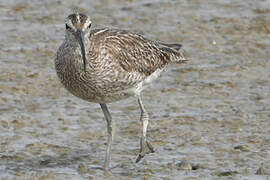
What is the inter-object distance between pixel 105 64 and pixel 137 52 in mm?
979

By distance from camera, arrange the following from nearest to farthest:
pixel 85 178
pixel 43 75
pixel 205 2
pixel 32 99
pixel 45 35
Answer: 1. pixel 85 178
2. pixel 32 99
3. pixel 43 75
4. pixel 45 35
5. pixel 205 2

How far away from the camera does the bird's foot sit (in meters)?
9.94

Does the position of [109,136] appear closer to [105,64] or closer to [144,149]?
[144,149]

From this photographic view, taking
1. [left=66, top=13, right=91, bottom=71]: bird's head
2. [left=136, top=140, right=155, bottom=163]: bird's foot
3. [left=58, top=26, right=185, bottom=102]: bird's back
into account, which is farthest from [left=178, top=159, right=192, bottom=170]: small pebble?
[left=66, top=13, right=91, bottom=71]: bird's head

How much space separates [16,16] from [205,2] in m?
3.77

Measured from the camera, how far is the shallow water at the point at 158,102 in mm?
9781

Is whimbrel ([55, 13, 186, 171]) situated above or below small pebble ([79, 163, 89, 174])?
above

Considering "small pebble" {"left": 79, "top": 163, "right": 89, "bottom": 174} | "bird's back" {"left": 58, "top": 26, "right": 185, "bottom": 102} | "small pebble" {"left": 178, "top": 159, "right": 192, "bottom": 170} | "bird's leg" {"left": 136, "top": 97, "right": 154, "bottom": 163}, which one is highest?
"bird's back" {"left": 58, "top": 26, "right": 185, "bottom": 102}

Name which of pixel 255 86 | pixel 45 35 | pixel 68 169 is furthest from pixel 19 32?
pixel 68 169

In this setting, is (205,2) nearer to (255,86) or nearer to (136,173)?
(255,86)

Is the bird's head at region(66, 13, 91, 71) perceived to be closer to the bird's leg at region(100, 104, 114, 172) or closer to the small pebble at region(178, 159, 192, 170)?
the bird's leg at region(100, 104, 114, 172)

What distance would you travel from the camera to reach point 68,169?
960 centimetres

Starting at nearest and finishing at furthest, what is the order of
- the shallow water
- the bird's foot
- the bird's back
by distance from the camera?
1. the bird's back
2. the shallow water
3. the bird's foot

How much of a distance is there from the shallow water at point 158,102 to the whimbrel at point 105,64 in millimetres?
464
